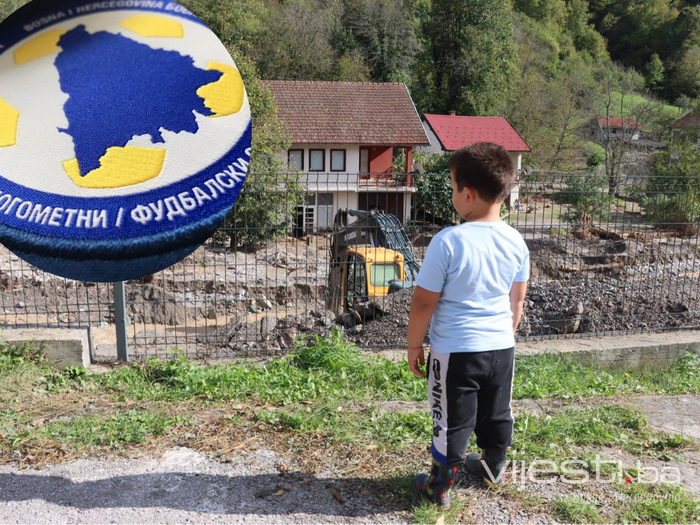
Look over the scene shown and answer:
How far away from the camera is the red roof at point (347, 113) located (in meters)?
29.9

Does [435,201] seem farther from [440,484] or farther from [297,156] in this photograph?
[297,156]

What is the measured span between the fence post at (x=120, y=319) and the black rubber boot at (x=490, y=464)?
307cm

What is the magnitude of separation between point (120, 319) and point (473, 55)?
46651 mm

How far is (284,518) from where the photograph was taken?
2.97 metres

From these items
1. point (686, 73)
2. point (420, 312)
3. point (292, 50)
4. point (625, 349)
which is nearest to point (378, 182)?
point (625, 349)

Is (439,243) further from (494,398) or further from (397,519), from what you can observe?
(397,519)

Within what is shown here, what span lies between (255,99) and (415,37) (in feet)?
107

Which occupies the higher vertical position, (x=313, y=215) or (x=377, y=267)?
(x=313, y=215)

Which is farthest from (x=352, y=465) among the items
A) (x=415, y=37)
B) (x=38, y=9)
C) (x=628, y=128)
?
A: (x=415, y=37)

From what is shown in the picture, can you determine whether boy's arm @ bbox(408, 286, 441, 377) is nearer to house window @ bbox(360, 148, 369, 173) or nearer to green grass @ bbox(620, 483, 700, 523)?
green grass @ bbox(620, 483, 700, 523)

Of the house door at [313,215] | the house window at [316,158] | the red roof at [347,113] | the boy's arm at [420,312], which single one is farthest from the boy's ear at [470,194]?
the house window at [316,158]

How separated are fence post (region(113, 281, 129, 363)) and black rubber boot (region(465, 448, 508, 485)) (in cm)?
307

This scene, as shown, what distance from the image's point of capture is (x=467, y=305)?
282cm

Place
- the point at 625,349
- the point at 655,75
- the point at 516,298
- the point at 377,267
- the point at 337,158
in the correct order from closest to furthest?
the point at 516,298
the point at 625,349
the point at 377,267
the point at 337,158
the point at 655,75
